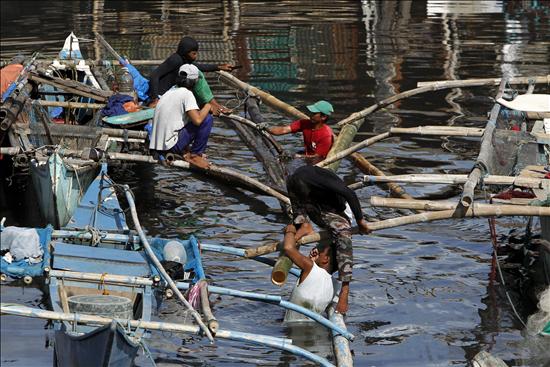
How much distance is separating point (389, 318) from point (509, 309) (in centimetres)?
112

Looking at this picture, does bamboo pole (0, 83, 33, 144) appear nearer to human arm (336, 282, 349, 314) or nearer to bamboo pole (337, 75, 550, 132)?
bamboo pole (337, 75, 550, 132)

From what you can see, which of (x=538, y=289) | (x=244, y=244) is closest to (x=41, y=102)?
(x=244, y=244)

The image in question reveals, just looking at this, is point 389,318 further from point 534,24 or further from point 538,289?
point 534,24

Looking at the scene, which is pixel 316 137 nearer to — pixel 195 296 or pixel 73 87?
pixel 73 87

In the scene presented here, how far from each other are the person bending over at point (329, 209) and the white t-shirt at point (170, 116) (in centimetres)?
304

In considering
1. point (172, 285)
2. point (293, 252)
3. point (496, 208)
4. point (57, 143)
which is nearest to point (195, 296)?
A: point (172, 285)

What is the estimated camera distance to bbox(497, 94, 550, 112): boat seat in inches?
430

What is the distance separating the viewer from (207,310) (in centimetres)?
770

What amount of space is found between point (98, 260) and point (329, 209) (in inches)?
76.6

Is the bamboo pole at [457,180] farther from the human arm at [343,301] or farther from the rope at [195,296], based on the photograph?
the rope at [195,296]

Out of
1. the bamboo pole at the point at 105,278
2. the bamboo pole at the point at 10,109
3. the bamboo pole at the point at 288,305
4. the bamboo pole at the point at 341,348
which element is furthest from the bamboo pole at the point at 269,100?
the bamboo pole at the point at 105,278

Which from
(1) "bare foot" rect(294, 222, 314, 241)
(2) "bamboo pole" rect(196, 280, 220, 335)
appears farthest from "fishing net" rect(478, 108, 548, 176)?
(2) "bamboo pole" rect(196, 280, 220, 335)

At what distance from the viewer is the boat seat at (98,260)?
8574 millimetres

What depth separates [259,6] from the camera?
30875mm
